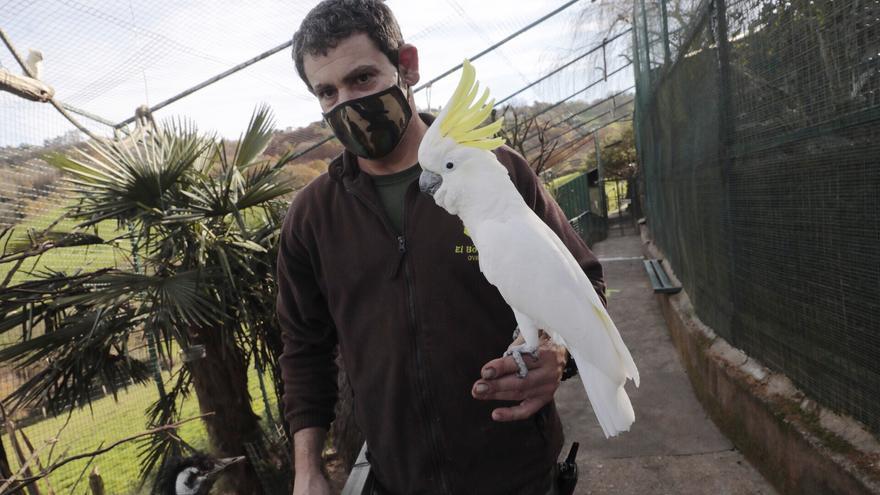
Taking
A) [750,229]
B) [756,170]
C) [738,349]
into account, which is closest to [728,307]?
[738,349]

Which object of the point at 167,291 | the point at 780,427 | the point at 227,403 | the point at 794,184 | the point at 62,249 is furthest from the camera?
the point at 62,249

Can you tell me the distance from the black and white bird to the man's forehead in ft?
7.91

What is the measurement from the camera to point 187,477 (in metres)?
2.85

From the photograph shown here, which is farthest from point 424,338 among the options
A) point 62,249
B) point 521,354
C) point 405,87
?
point 62,249

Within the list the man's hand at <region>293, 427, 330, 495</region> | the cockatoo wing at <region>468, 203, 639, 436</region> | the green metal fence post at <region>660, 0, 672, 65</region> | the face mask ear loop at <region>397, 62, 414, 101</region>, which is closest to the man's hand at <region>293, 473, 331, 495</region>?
the man's hand at <region>293, 427, 330, 495</region>

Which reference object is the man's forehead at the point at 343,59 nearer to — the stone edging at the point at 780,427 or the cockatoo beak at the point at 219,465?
the stone edging at the point at 780,427

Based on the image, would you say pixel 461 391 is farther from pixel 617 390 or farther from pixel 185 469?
pixel 185 469

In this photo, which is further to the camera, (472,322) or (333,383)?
(333,383)

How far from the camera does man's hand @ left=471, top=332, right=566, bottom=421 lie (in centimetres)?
120

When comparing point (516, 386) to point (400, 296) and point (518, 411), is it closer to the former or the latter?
point (518, 411)

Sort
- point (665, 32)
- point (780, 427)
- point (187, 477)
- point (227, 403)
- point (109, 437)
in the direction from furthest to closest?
point (109, 437)
point (665, 32)
point (227, 403)
point (187, 477)
point (780, 427)

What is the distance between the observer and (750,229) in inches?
110

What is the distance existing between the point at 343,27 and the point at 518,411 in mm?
1184

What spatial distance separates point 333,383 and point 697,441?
2717 millimetres
